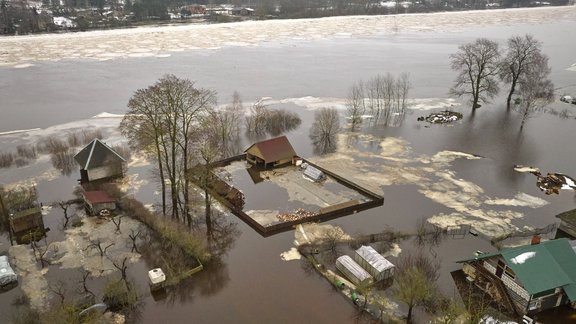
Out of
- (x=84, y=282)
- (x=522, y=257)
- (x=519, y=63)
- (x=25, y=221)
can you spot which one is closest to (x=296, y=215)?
(x=84, y=282)

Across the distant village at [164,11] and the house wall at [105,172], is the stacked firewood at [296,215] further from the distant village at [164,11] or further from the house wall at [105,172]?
the distant village at [164,11]

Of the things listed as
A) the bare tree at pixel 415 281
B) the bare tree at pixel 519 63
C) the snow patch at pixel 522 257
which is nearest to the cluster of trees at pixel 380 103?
the bare tree at pixel 519 63

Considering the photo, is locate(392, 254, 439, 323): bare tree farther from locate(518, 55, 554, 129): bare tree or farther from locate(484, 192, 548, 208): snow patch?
locate(518, 55, 554, 129): bare tree

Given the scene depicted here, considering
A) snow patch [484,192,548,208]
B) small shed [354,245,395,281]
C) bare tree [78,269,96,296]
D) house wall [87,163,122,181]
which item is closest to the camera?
bare tree [78,269,96,296]

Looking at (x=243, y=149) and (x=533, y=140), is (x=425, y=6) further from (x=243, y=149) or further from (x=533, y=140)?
(x=243, y=149)

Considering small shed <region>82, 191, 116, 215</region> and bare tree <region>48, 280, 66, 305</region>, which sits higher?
small shed <region>82, 191, 116, 215</region>

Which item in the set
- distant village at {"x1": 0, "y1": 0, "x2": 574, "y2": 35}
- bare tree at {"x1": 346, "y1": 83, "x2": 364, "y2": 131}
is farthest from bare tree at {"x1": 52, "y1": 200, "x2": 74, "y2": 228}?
distant village at {"x1": 0, "y1": 0, "x2": 574, "y2": 35}
